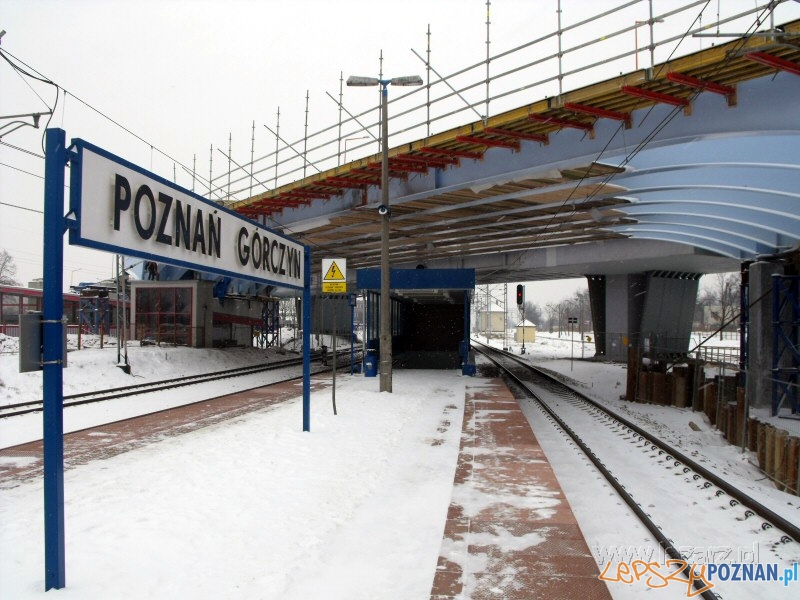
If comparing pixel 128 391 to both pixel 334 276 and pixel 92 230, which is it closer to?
pixel 334 276

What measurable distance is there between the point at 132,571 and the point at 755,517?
7.05m

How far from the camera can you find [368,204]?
20406 mm

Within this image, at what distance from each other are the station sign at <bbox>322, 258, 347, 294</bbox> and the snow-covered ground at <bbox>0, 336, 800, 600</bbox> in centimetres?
263

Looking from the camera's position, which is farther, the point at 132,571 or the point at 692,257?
the point at 692,257

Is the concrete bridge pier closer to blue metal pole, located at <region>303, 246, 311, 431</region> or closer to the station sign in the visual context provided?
the station sign

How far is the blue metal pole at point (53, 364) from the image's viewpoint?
4012 mm

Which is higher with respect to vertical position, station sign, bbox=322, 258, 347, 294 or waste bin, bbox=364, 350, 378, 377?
station sign, bbox=322, 258, 347, 294

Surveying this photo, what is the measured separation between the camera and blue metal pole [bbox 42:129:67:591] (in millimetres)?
4012

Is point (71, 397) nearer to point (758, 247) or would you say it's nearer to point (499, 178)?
point (499, 178)

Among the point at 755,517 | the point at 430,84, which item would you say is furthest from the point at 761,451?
the point at 430,84

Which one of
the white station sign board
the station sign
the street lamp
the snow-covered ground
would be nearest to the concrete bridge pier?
the street lamp

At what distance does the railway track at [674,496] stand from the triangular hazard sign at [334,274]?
5742mm

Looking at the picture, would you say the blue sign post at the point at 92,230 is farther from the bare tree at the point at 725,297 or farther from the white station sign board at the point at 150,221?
Answer: the bare tree at the point at 725,297

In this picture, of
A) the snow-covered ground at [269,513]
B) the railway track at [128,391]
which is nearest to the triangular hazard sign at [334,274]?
the snow-covered ground at [269,513]
